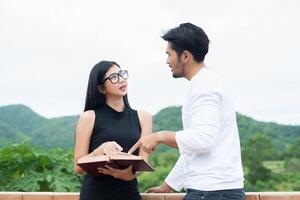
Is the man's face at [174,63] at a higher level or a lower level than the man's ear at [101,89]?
higher

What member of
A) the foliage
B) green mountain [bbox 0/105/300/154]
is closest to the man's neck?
the foliage

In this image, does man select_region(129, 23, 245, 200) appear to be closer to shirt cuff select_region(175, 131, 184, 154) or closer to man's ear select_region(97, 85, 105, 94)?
shirt cuff select_region(175, 131, 184, 154)

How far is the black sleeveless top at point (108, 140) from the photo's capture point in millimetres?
2559

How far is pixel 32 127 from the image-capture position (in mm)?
19484

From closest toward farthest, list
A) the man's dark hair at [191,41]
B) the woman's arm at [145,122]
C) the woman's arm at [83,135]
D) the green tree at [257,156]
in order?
the man's dark hair at [191,41] → the woman's arm at [83,135] → the woman's arm at [145,122] → the green tree at [257,156]

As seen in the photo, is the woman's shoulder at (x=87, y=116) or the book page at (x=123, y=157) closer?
the book page at (x=123, y=157)

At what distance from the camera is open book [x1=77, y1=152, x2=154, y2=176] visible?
2.30m

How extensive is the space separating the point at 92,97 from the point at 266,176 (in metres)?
18.4

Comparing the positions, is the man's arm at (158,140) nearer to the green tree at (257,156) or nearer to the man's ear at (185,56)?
the man's ear at (185,56)

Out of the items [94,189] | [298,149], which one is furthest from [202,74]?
[298,149]

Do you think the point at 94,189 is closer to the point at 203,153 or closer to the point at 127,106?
the point at 127,106

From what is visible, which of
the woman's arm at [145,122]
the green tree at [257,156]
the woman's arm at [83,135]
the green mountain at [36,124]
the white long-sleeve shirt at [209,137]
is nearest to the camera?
the white long-sleeve shirt at [209,137]

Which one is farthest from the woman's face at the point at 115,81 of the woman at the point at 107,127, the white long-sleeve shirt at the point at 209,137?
the white long-sleeve shirt at the point at 209,137

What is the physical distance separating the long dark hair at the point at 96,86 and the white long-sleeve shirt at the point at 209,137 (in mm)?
507
